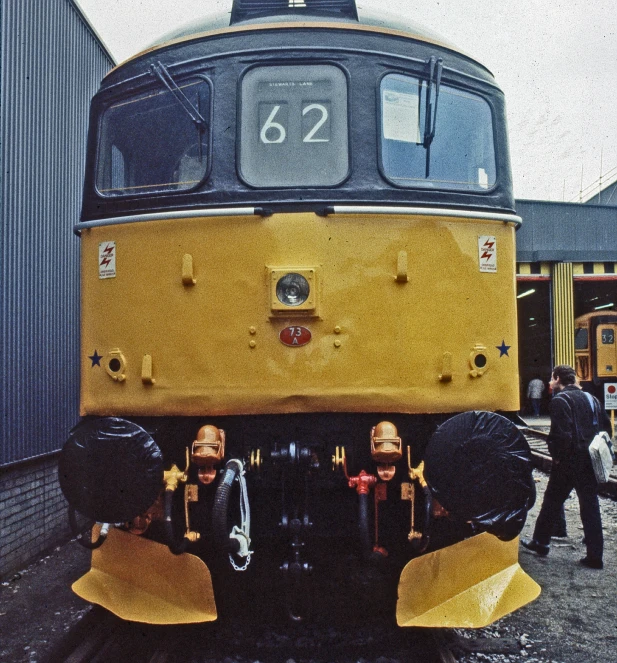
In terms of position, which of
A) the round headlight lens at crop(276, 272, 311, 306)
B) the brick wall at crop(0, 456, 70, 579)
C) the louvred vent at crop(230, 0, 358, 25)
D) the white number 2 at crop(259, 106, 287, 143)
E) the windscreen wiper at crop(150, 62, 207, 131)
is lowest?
the brick wall at crop(0, 456, 70, 579)

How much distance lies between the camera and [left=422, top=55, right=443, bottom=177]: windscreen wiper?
378 centimetres

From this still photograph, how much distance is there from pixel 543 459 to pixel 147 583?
8432 millimetres

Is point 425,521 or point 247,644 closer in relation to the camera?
point 425,521

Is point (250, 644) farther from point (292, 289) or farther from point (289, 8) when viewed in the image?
point (289, 8)

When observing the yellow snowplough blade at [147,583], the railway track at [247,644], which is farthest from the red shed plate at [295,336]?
the railway track at [247,644]

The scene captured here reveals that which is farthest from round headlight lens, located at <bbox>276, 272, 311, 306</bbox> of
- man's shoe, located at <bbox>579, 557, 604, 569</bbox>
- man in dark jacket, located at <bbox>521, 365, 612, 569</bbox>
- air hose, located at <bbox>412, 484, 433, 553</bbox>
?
man's shoe, located at <bbox>579, 557, 604, 569</bbox>

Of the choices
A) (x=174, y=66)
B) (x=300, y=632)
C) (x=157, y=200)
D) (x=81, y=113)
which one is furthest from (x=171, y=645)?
(x=81, y=113)

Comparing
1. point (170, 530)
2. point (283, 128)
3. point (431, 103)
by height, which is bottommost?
point (170, 530)

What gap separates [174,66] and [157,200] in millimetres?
783

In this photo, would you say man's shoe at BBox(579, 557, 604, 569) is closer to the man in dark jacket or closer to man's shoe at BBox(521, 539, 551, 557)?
the man in dark jacket

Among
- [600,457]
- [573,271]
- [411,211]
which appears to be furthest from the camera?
[573,271]

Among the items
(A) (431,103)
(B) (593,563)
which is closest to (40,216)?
(A) (431,103)

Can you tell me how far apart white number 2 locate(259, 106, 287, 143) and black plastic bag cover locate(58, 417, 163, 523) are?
164 cm

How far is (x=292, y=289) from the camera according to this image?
3.50m
